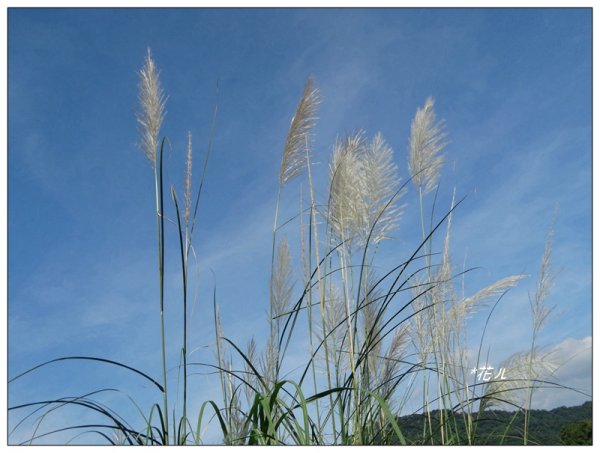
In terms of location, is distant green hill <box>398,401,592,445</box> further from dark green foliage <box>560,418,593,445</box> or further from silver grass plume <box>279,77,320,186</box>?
silver grass plume <box>279,77,320,186</box>

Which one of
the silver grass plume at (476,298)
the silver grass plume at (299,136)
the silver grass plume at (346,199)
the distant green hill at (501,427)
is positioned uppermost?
the silver grass plume at (299,136)

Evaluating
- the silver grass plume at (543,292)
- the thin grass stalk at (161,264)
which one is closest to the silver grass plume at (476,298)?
the silver grass plume at (543,292)

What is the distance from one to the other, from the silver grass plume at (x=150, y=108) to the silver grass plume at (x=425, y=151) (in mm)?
1009

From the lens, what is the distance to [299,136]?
2.09 meters

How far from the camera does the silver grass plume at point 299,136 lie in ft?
A: 6.83

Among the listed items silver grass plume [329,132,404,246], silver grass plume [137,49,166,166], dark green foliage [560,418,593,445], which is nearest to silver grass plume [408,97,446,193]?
silver grass plume [329,132,404,246]

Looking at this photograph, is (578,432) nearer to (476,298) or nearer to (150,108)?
(476,298)

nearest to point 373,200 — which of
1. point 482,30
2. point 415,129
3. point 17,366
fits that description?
point 415,129

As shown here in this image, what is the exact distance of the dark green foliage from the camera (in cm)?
262

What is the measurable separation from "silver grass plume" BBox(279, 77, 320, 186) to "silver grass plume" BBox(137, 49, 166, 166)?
1.50 ft

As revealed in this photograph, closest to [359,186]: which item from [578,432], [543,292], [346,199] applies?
[346,199]

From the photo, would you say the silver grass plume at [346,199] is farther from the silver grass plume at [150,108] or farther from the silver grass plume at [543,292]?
the silver grass plume at [543,292]

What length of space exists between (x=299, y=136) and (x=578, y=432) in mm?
2055
